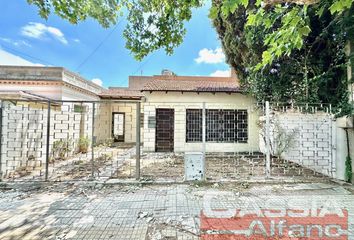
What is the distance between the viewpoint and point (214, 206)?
467 cm

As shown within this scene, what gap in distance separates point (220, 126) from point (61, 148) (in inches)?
327

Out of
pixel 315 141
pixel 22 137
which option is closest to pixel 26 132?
pixel 22 137

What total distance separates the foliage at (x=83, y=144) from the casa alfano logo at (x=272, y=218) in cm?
813

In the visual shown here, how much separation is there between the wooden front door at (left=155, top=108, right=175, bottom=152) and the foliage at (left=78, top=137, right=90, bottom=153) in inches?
157

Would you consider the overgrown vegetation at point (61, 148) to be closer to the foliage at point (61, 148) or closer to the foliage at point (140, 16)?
the foliage at point (61, 148)

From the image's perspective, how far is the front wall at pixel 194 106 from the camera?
1261cm

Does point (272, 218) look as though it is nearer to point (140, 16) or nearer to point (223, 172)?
point (223, 172)

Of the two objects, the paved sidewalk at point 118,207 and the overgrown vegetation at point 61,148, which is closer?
the paved sidewalk at point 118,207

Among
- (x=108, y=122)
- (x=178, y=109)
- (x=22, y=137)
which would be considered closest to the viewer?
(x=22, y=137)

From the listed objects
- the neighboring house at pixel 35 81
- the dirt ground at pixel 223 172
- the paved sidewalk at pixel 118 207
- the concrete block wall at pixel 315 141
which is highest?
the neighboring house at pixel 35 81

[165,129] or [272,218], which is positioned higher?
[165,129]

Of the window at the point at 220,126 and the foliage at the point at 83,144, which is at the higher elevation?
the window at the point at 220,126

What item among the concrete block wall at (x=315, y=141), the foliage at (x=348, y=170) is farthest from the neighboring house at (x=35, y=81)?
the foliage at (x=348, y=170)

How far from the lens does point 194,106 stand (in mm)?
13008
